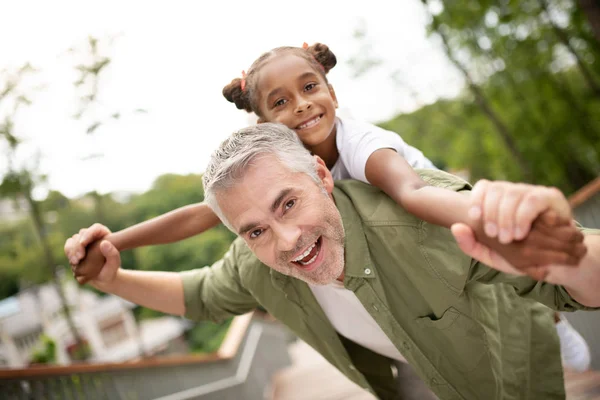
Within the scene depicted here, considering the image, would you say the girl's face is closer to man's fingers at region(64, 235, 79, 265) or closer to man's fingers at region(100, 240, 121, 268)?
man's fingers at region(100, 240, 121, 268)

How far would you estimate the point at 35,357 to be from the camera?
691cm

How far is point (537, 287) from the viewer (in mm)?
1439

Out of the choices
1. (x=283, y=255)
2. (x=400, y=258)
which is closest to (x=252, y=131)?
(x=283, y=255)

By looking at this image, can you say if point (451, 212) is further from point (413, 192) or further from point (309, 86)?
point (309, 86)

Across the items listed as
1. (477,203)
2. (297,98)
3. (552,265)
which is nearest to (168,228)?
(297,98)

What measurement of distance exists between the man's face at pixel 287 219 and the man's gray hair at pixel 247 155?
0.9 inches

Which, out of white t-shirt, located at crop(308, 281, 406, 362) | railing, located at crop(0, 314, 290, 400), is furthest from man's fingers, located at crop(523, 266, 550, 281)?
railing, located at crop(0, 314, 290, 400)

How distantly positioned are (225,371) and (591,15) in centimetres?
590

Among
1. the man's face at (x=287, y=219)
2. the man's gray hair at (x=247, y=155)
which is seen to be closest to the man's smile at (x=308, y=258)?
the man's face at (x=287, y=219)

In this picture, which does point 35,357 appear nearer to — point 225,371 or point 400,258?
point 225,371

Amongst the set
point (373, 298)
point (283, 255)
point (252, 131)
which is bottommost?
point (373, 298)

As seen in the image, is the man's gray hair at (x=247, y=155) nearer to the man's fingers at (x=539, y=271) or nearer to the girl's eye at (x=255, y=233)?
the girl's eye at (x=255, y=233)

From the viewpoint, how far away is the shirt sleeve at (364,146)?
73.7 inches

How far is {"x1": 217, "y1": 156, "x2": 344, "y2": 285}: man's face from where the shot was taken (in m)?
1.66
